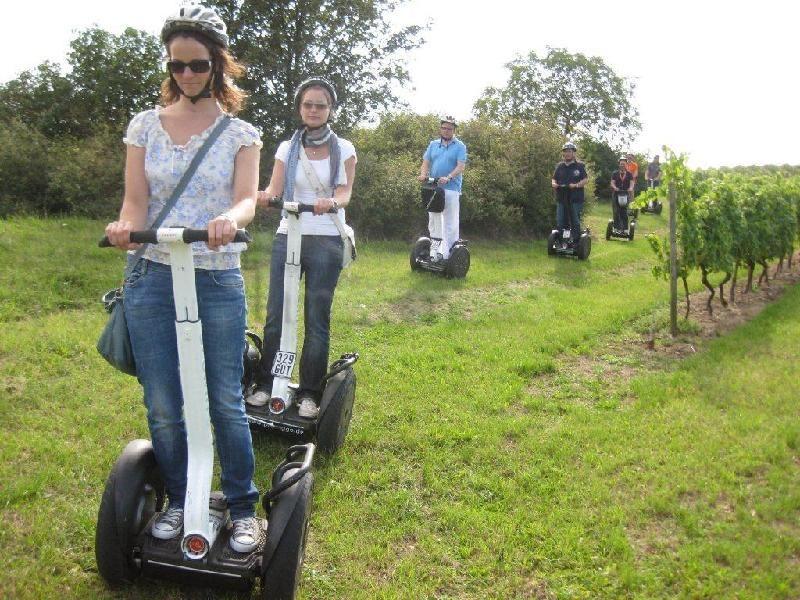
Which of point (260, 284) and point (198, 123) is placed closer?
point (198, 123)

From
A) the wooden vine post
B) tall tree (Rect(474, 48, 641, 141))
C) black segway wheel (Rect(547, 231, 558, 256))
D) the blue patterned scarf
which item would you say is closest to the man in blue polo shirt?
the wooden vine post

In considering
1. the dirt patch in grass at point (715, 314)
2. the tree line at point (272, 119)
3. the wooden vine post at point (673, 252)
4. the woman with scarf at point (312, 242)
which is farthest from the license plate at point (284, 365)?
the tree line at point (272, 119)

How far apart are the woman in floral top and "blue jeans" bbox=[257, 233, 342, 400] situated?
1.43 meters

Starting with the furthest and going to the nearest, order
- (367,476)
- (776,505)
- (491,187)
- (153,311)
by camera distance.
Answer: (491,187), (367,476), (776,505), (153,311)

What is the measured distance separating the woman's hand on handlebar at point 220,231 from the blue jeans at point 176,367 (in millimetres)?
350

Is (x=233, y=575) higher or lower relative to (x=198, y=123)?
lower

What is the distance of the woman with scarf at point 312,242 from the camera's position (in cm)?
418

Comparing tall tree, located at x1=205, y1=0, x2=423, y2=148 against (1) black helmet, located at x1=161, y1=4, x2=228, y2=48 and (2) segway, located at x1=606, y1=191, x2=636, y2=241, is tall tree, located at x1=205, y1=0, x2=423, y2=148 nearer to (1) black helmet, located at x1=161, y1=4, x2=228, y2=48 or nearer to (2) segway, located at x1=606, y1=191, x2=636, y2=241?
(2) segway, located at x1=606, y1=191, x2=636, y2=241

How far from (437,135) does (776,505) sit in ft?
41.3

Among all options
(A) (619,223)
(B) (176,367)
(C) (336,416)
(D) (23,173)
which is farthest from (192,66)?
(A) (619,223)

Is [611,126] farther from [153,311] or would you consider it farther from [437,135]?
[153,311]

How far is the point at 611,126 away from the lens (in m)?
41.7

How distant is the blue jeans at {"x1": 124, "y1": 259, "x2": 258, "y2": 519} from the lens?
8.50ft

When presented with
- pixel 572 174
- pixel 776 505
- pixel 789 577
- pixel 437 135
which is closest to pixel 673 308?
pixel 776 505
